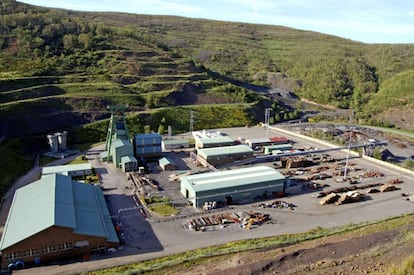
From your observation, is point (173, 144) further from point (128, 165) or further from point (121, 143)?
point (128, 165)

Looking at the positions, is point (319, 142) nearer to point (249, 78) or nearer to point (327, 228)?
point (327, 228)

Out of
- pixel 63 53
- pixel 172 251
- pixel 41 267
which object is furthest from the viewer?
pixel 63 53

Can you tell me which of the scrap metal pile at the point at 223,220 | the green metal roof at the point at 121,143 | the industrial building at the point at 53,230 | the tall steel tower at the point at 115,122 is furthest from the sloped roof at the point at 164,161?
the industrial building at the point at 53,230

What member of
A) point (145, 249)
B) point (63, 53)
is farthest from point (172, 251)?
point (63, 53)

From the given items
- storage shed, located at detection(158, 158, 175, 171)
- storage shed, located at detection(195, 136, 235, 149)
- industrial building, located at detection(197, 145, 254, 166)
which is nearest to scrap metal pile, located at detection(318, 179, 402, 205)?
industrial building, located at detection(197, 145, 254, 166)

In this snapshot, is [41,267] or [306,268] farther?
[41,267]

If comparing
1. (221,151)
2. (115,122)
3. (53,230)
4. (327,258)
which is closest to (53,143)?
(115,122)
